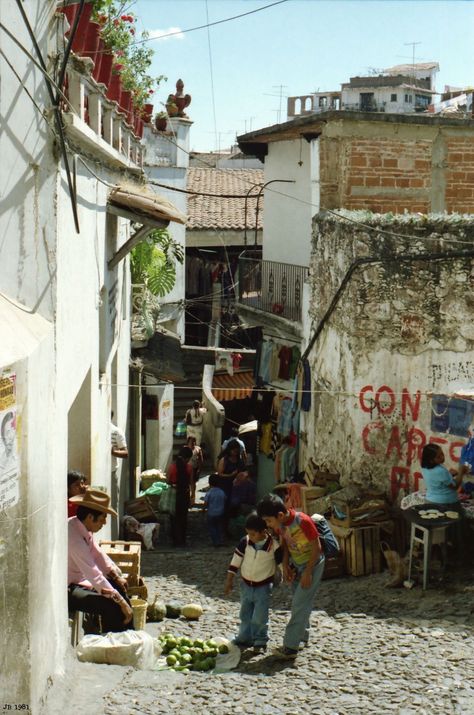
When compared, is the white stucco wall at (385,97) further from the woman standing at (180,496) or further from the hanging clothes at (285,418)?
the woman standing at (180,496)

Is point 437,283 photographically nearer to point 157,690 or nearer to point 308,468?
point 308,468

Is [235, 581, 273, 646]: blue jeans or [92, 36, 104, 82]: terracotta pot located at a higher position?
[92, 36, 104, 82]: terracotta pot

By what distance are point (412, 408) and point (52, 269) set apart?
6.22 meters

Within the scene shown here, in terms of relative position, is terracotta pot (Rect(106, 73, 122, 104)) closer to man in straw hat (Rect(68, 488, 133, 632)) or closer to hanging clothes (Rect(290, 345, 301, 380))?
man in straw hat (Rect(68, 488, 133, 632))

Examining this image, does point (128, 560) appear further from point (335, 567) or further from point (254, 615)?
point (335, 567)

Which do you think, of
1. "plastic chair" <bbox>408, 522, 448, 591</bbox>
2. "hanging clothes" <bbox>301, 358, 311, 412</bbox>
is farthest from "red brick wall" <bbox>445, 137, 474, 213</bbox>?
"plastic chair" <bbox>408, 522, 448, 591</bbox>

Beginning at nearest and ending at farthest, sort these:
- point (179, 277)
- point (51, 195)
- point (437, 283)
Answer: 1. point (51, 195)
2. point (437, 283)
3. point (179, 277)

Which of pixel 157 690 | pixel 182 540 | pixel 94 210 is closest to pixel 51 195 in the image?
pixel 94 210

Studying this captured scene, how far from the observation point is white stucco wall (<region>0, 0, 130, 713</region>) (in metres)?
5.39

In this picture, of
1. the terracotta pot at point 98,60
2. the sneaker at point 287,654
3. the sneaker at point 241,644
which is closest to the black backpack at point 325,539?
the sneaker at point 287,654

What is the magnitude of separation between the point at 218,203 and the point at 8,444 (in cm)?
2394

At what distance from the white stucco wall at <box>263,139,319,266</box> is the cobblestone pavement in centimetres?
761

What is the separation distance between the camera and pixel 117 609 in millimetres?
7164

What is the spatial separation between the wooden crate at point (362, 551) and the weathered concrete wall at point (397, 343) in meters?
1.11
